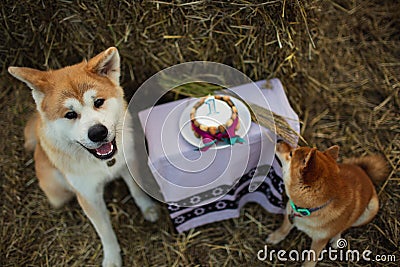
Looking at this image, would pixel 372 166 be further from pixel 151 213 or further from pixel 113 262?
pixel 113 262

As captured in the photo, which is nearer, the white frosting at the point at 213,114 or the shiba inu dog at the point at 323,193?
the shiba inu dog at the point at 323,193

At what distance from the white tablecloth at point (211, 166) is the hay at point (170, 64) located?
0.63 ft

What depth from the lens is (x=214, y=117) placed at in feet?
7.88

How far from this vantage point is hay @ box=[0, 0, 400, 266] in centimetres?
276

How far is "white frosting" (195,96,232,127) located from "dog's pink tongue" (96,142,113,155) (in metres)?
0.50

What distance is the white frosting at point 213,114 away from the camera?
93.5 inches

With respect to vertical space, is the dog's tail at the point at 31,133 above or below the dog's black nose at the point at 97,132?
below

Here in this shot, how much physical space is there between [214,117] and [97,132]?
667 mm

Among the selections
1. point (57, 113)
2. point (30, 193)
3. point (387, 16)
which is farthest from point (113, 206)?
point (387, 16)

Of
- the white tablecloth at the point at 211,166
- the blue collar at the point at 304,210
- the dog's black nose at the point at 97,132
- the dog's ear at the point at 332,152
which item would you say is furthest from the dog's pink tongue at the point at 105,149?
the dog's ear at the point at 332,152

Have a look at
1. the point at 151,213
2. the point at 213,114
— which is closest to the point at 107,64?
the point at 213,114

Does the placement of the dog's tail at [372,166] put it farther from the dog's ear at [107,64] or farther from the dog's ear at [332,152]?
the dog's ear at [107,64]

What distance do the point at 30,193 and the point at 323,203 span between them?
205 centimetres

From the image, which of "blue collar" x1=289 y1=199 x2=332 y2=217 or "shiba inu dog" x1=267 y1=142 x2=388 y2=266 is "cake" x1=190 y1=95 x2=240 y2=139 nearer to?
"shiba inu dog" x1=267 y1=142 x2=388 y2=266
